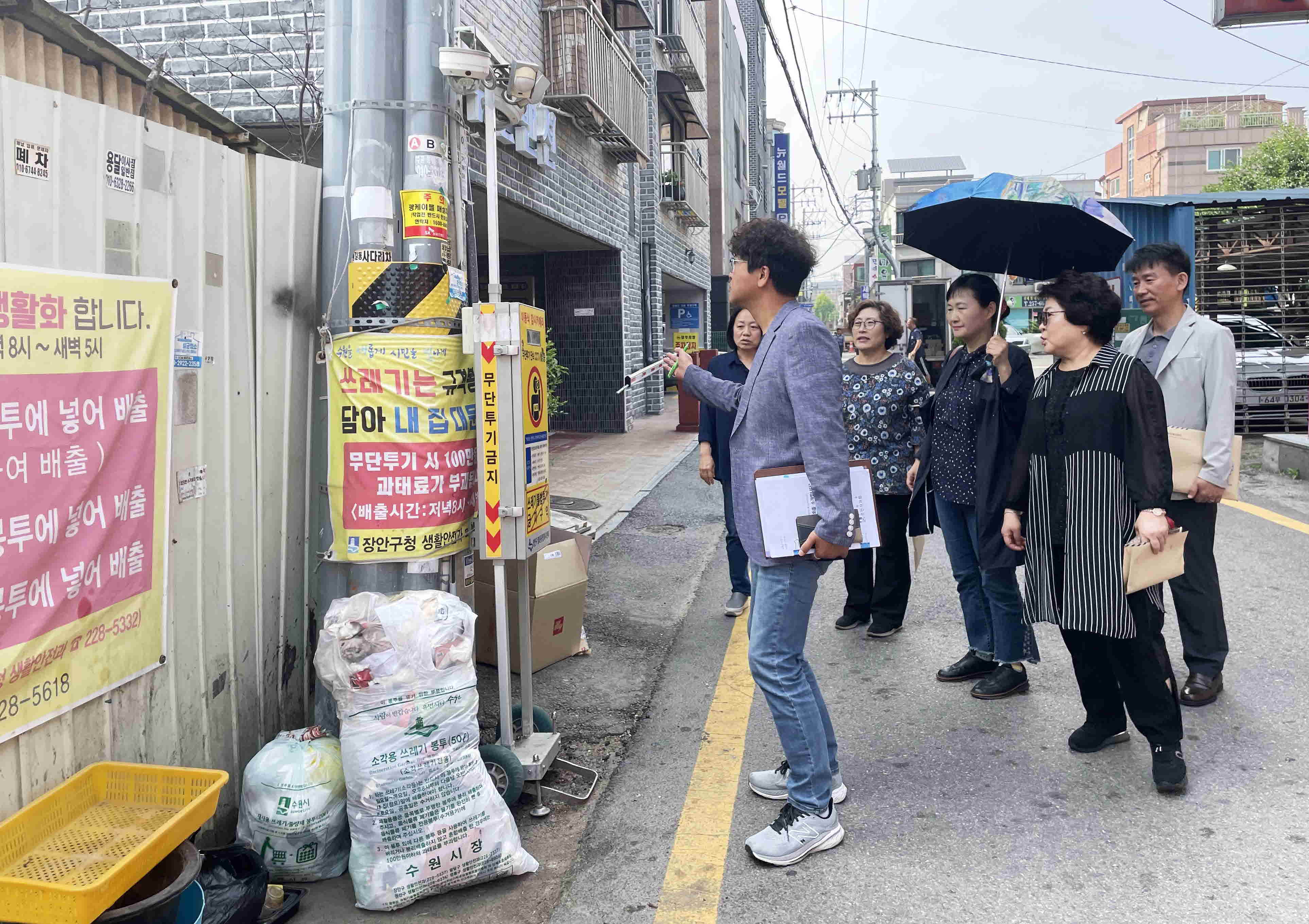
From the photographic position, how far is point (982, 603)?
4438 mm

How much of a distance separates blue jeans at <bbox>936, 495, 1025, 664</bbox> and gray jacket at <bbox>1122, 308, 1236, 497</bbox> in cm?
77

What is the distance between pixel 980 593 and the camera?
442 cm

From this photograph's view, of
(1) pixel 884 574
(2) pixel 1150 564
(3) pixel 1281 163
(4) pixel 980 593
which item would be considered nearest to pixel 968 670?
(4) pixel 980 593

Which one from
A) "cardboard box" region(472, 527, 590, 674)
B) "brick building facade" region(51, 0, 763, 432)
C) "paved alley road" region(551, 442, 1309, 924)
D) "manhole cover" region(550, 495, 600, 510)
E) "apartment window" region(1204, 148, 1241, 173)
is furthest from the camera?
"apartment window" region(1204, 148, 1241, 173)

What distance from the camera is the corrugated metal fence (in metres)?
2.45

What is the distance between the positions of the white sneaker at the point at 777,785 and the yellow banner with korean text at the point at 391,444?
1.39m

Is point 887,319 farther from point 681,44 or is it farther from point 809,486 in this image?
point 681,44

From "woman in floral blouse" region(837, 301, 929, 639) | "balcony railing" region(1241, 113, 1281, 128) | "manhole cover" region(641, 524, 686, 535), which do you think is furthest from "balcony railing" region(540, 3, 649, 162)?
"balcony railing" region(1241, 113, 1281, 128)

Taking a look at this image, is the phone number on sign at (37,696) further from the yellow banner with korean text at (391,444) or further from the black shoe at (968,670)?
the black shoe at (968,670)

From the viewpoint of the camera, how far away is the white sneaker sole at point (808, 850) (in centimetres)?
295

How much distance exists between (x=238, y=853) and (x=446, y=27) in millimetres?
2720

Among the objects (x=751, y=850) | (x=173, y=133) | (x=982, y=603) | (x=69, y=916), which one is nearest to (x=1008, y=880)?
(x=751, y=850)

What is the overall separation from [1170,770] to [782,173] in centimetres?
4344

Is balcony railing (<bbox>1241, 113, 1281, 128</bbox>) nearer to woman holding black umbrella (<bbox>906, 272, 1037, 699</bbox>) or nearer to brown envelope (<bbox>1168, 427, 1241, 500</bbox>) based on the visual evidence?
woman holding black umbrella (<bbox>906, 272, 1037, 699</bbox>)
